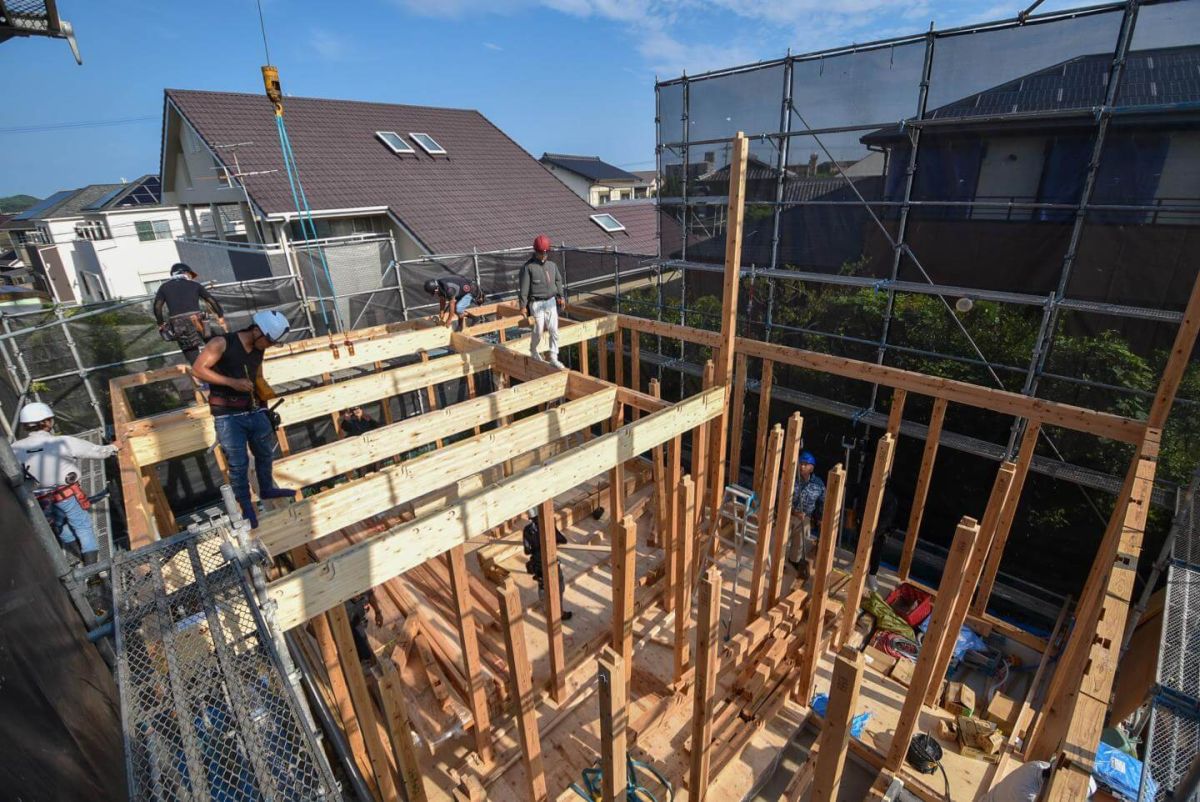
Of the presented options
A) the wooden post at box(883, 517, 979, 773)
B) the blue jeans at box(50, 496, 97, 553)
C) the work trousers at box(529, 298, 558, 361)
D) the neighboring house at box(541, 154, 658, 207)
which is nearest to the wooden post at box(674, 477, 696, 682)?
the wooden post at box(883, 517, 979, 773)

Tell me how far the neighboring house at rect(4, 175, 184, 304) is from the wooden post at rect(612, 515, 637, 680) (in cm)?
1367

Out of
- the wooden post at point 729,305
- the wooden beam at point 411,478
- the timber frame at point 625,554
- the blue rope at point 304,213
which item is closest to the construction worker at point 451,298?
the timber frame at point 625,554

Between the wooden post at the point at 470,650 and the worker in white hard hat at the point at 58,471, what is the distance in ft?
10.8

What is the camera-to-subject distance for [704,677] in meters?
3.61

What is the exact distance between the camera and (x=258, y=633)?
2.32 metres

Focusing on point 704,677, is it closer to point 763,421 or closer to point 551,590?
point 551,590

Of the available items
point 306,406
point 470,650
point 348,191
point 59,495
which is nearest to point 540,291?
point 306,406

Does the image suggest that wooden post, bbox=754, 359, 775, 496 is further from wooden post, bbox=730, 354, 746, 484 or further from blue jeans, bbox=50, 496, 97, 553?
blue jeans, bbox=50, 496, 97, 553

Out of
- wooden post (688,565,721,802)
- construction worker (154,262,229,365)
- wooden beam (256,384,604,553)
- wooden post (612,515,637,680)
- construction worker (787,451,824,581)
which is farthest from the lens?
construction worker (154,262,229,365)

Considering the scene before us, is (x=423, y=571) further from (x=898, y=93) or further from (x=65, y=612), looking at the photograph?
(x=898, y=93)

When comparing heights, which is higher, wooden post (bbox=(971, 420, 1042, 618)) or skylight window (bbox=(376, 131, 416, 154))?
skylight window (bbox=(376, 131, 416, 154))

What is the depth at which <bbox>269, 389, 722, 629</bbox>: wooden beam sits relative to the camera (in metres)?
2.98

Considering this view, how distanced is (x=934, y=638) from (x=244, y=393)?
5.65 meters

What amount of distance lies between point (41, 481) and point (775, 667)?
713 centimetres
